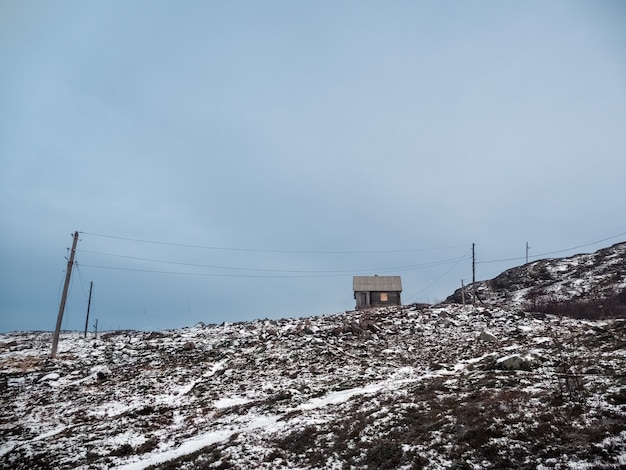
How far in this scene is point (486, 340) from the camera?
27656 mm

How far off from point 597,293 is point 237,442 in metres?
54.7

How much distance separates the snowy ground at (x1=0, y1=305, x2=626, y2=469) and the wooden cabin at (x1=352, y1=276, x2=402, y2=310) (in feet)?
67.5

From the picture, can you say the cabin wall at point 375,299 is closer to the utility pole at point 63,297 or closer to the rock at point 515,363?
the utility pole at point 63,297

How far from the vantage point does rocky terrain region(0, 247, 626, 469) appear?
10203 millimetres

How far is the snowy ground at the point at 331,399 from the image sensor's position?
10.2 m

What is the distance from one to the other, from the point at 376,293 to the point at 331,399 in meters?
39.7

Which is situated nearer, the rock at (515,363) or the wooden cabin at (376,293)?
the rock at (515,363)

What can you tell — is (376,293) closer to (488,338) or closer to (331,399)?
(488,338)

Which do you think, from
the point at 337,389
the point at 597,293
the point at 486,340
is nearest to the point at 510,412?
the point at 337,389

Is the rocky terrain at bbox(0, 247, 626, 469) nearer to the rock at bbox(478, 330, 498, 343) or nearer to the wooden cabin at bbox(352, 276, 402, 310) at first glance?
the rock at bbox(478, 330, 498, 343)

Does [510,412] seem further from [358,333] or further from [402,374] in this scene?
[358,333]

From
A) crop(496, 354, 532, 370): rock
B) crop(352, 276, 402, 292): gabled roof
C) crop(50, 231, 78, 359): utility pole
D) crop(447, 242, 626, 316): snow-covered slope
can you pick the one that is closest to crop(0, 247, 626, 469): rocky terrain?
crop(496, 354, 532, 370): rock

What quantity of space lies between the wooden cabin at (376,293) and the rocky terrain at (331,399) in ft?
66.5

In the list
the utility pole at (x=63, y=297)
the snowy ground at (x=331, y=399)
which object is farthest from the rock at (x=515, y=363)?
the utility pole at (x=63, y=297)
